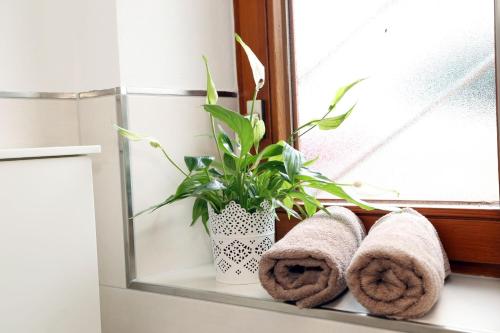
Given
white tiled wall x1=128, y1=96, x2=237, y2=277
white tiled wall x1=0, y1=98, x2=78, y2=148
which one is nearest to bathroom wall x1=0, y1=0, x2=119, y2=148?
white tiled wall x1=0, y1=98, x2=78, y2=148

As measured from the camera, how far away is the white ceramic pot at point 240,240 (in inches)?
49.2

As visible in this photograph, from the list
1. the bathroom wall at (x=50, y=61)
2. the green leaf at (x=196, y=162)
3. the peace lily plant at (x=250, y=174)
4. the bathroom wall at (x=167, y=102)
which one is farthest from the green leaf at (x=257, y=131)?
the bathroom wall at (x=50, y=61)

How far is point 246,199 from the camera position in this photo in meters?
1.25

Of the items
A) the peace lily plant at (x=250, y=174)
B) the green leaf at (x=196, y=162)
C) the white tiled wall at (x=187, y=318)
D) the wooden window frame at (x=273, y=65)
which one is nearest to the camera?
the white tiled wall at (x=187, y=318)

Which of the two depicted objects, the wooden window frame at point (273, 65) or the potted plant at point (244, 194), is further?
the wooden window frame at point (273, 65)

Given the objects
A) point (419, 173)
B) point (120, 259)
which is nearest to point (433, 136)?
point (419, 173)

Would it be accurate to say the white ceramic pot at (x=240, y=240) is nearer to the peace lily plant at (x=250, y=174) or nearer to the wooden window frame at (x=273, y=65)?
the peace lily plant at (x=250, y=174)

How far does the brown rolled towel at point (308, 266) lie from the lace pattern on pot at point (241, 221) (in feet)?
0.45

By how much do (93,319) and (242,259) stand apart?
32 centimetres

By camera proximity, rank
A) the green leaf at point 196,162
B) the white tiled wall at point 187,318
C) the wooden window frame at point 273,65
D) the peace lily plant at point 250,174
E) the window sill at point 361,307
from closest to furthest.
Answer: the window sill at point 361,307 → the white tiled wall at point 187,318 → the peace lily plant at point 250,174 → the green leaf at point 196,162 → the wooden window frame at point 273,65

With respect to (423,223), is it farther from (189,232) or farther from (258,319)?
(189,232)

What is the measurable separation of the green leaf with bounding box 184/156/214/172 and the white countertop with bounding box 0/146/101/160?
20 centimetres

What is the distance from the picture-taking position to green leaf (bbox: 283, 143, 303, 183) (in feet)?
3.69

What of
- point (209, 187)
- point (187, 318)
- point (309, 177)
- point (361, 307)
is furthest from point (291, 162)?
point (187, 318)
